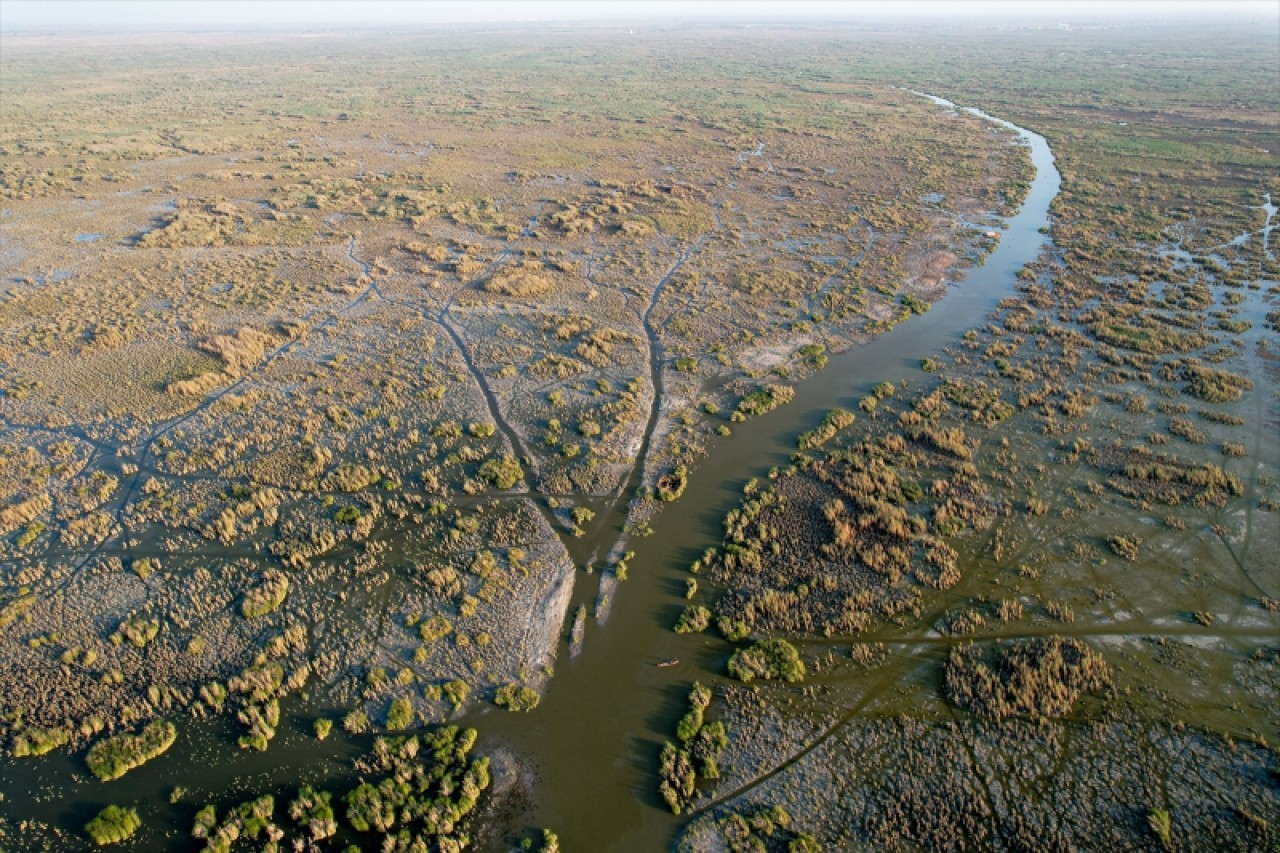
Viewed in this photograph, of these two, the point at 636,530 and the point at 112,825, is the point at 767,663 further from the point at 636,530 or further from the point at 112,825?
the point at 112,825

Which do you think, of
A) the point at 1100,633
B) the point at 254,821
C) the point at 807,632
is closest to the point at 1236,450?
the point at 1100,633

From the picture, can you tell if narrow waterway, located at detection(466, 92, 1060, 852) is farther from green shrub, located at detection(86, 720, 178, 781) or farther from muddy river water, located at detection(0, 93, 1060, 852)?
green shrub, located at detection(86, 720, 178, 781)

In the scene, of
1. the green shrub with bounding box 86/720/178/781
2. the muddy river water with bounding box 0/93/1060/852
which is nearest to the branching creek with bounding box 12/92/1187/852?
the muddy river water with bounding box 0/93/1060/852

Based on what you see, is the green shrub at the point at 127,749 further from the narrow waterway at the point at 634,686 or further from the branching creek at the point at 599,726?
the narrow waterway at the point at 634,686

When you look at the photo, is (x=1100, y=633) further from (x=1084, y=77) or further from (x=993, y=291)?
(x=1084, y=77)

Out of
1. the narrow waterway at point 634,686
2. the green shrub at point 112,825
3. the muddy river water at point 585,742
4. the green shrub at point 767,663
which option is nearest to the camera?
the green shrub at point 112,825

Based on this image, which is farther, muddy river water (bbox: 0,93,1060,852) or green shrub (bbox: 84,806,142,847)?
muddy river water (bbox: 0,93,1060,852)

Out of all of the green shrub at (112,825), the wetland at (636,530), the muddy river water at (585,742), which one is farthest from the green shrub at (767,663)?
the green shrub at (112,825)

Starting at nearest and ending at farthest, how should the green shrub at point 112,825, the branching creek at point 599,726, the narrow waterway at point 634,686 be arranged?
the green shrub at point 112,825 → the branching creek at point 599,726 → the narrow waterway at point 634,686
